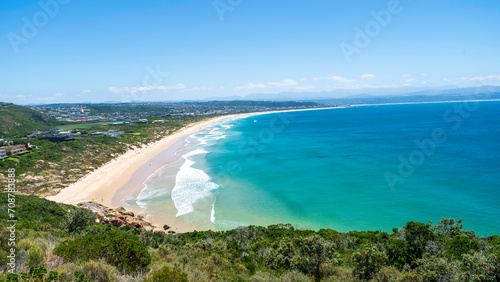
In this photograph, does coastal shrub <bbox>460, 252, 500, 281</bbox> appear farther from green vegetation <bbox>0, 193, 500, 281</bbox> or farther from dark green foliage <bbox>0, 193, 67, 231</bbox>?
dark green foliage <bbox>0, 193, 67, 231</bbox>

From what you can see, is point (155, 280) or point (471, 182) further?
point (471, 182)

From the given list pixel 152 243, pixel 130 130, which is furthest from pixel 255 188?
pixel 130 130

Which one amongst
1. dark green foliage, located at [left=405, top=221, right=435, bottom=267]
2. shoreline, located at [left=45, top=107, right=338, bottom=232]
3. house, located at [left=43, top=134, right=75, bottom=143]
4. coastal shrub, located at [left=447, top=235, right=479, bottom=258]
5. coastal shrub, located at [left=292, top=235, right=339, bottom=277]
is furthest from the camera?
house, located at [left=43, top=134, right=75, bottom=143]

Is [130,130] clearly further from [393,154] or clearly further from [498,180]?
[498,180]

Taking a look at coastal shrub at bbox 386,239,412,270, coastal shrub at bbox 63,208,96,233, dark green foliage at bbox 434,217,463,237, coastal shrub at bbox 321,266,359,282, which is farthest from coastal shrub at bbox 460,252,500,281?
coastal shrub at bbox 63,208,96,233

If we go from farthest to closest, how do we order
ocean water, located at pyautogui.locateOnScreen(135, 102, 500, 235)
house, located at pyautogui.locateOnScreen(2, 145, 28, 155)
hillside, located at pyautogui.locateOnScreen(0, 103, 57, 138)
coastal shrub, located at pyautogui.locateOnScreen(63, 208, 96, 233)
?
hillside, located at pyautogui.locateOnScreen(0, 103, 57, 138) → house, located at pyautogui.locateOnScreen(2, 145, 28, 155) → ocean water, located at pyautogui.locateOnScreen(135, 102, 500, 235) → coastal shrub, located at pyautogui.locateOnScreen(63, 208, 96, 233)

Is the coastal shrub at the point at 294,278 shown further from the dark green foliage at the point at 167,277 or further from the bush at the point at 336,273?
the dark green foliage at the point at 167,277

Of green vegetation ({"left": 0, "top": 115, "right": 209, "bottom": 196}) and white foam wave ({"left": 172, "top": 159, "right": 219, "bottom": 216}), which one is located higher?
green vegetation ({"left": 0, "top": 115, "right": 209, "bottom": 196})
